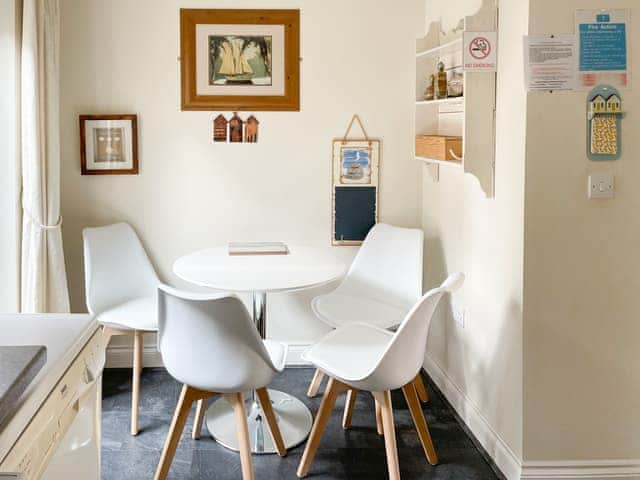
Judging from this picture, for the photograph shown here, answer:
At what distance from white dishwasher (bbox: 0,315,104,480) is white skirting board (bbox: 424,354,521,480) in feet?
5.23

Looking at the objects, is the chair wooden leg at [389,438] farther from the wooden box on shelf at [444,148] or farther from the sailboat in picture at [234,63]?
the sailboat in picture at [234,63]

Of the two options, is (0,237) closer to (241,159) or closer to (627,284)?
(241,159)

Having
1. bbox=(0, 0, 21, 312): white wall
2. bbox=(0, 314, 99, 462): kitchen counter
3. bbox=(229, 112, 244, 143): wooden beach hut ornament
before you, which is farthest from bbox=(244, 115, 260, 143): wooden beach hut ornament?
bbox=(0, 314, 99, 462): kitchen counter

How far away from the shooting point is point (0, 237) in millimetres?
3262

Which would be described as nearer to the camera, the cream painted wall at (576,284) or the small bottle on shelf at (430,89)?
the cream painted wall at (576,284)

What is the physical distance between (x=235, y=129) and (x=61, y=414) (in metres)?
2.57

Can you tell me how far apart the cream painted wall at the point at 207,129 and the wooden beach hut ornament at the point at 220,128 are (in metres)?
0.05

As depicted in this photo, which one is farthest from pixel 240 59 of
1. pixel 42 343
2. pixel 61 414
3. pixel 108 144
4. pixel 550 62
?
pixel 61 414

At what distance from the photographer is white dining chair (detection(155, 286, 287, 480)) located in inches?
99.6

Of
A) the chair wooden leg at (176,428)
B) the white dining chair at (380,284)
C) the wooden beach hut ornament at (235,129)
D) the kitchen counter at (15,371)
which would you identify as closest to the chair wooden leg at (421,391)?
the white dining chair at (380,284)

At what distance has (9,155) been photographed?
131 inches

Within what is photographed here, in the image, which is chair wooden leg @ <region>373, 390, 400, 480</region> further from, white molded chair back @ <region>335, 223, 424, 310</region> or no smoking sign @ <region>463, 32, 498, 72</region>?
no smoking sign @ <region>463, 32, 498, 72</region>

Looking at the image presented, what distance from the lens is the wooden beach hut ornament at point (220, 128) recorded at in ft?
12.8

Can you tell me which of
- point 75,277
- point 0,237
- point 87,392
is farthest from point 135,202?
point 87,392
